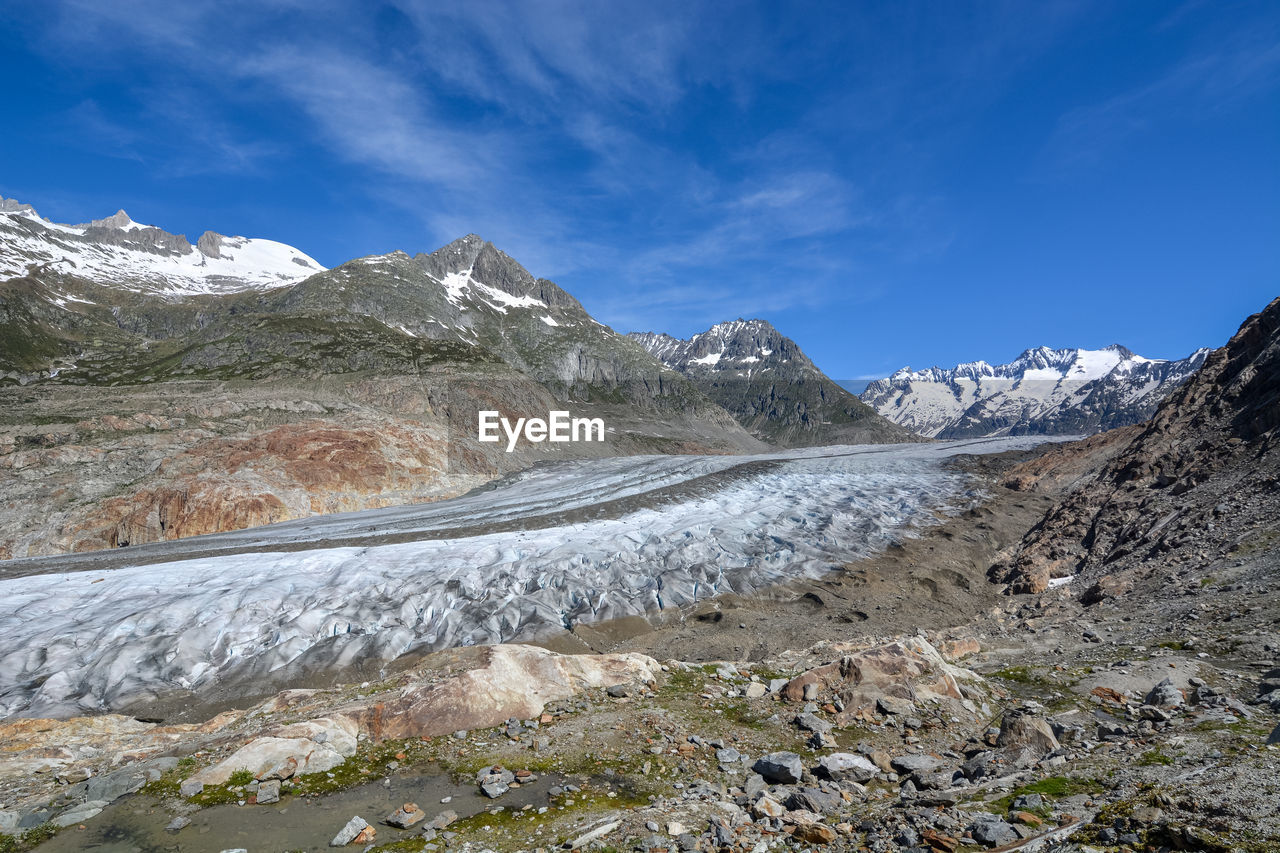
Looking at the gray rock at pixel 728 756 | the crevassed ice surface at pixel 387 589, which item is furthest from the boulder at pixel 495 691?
the crevassed ice surface at pixel 387 589

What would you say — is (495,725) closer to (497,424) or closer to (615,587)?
(615,587)

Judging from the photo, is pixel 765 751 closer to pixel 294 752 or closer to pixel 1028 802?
pixel 1028 802

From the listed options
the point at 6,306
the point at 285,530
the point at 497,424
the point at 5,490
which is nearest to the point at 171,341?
the point at 6,306

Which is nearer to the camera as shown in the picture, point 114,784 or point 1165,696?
point 114,784

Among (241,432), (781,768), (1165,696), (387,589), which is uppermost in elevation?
(241,432)

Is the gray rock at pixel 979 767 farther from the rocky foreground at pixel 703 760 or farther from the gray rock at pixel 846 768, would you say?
the gray rock at pixel 846 768

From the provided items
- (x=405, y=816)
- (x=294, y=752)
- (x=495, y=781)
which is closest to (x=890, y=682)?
(x=495, y=781)
